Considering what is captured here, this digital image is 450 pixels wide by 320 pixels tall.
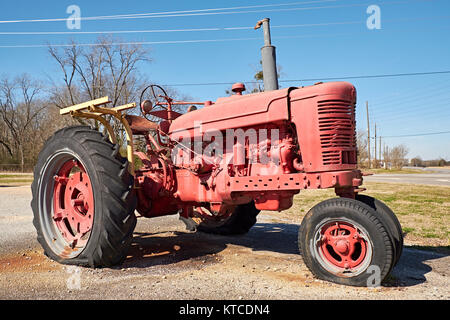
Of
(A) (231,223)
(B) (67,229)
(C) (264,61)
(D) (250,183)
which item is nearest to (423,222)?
(A) (231,223)

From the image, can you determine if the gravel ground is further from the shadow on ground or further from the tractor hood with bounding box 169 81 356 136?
the tractor hood with bounding box 169 81 356 136

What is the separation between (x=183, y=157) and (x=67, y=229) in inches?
71.5

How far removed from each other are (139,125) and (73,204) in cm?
146

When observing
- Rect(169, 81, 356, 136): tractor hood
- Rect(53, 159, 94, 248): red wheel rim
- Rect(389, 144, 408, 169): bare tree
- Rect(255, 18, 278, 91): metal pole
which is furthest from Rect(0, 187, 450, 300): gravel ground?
Rect(389, 144, 408, 169): bare tree

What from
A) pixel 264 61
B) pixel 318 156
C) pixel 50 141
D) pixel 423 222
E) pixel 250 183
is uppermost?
pixel 264 61

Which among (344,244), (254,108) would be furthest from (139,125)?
(344,244)

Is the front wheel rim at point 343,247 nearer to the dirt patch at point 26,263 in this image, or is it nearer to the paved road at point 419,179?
the dirt patch at point 26,263

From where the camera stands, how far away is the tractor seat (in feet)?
17.1

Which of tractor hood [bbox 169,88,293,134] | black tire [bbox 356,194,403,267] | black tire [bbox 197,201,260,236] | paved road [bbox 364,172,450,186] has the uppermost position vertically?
tractor hood [bbox 169,88,293,134]

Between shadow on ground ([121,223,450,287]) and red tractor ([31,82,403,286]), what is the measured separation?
438mm

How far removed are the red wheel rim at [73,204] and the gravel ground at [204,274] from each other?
1.43 ft

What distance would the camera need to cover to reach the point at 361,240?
10.5 feet

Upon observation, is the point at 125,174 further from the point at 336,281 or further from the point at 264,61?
the point at 264,61
